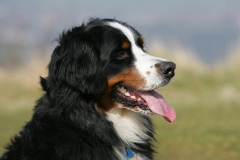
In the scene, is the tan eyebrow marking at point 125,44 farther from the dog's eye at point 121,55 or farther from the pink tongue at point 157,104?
the pink tongue at point 157,104

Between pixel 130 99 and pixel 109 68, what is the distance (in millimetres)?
336

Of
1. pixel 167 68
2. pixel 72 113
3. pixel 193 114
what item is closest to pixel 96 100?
pixel 72 113

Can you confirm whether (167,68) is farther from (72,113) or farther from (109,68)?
(72,113)

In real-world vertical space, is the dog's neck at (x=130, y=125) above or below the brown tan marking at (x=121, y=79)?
below

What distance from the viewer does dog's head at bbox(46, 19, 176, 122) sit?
4.62 metres

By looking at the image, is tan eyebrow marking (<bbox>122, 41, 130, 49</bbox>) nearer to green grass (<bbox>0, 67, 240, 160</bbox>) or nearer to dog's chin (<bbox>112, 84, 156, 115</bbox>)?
dog's chin (<bbox>112, 84, 156, 115</bbox>)

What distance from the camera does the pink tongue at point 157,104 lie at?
15.9 ft

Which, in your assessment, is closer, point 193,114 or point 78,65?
point 78,65

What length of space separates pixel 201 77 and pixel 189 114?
8.83 ft

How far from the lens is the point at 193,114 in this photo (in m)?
13.2

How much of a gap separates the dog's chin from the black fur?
0.53 ft

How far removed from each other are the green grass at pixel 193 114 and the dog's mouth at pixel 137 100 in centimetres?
400

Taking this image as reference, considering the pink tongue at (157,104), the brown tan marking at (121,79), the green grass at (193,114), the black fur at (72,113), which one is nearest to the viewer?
the black fur at (72,113)

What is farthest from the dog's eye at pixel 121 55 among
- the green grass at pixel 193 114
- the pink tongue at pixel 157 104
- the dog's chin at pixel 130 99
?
the green grass at pixel 193 114
